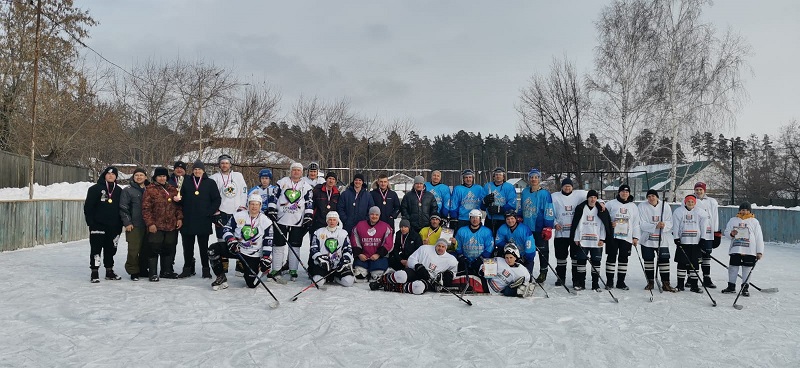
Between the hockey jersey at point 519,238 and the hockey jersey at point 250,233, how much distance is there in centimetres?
326

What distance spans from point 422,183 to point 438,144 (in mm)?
45541

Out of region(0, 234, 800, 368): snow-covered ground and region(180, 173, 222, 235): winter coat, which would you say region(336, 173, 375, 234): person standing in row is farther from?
region(180, 173, 222, 235): winter coat

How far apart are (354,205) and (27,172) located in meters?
14.4

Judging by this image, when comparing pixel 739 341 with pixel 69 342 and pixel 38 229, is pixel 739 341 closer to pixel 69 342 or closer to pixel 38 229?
pixel 69 342

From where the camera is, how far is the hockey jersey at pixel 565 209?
7.10m

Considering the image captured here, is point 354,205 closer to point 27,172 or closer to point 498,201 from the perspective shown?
point 498,201

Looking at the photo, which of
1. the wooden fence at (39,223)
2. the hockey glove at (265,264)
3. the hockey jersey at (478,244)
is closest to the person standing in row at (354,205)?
the hockey glove at (265,264)

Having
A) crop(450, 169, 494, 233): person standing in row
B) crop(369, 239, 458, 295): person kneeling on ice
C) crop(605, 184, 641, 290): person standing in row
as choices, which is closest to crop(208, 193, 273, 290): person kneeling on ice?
crop(369, 239, 458, 295): person kneeling on ice

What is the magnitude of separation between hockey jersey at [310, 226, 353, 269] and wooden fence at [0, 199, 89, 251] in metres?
7.39

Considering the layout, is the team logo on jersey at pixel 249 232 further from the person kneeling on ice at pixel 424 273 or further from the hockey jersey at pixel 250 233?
the person kneeling on ice at pixel 424 273

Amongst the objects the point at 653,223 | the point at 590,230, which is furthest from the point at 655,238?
the point at 590,230

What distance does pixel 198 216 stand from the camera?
6766mm

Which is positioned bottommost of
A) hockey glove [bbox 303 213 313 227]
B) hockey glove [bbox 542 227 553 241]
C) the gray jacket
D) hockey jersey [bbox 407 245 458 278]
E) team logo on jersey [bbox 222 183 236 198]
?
hockey jersey [bbox 407 245 458 278]

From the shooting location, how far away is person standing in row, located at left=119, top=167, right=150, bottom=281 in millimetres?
6535
